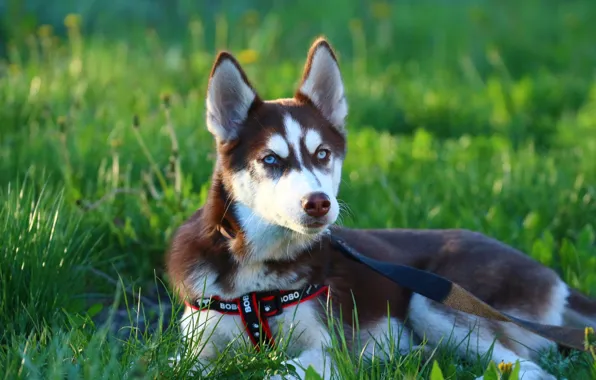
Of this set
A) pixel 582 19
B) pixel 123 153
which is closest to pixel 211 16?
pixel 582 19

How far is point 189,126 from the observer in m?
6.51

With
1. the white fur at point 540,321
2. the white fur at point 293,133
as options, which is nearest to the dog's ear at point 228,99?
the white fur at point 293,133

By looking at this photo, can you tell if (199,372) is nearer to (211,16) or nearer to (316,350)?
(316,350)

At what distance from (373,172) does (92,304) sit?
228 centimetres

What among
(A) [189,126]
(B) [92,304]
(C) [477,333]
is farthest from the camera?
(A) [189,126]

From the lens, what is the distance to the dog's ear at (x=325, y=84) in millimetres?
3693

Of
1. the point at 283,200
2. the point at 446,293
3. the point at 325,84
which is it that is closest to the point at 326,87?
the point at 325,84

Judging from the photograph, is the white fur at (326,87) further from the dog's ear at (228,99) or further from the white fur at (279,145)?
the white fur at (279,145)

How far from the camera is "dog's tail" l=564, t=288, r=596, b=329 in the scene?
3.74 meters

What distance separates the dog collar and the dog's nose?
0.38 m

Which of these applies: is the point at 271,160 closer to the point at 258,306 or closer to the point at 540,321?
the point at 258,306

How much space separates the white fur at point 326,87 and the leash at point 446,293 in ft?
1.88

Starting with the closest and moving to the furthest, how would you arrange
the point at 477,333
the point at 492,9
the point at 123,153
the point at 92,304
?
the point at 477,333, the point at 92,304, the point at 123,153, the point at 492,9

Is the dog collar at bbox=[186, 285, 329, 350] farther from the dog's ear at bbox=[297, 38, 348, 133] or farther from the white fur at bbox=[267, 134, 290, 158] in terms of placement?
the dog's ear at bbox=[297, 38, 348, 133]
